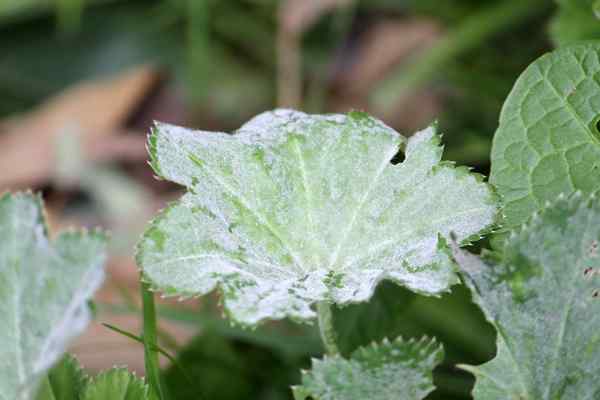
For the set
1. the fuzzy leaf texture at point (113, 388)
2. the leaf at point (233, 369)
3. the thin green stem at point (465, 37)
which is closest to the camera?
the fuzzy leaf texture at point (113, 388)

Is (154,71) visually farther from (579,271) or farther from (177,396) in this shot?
(579,271)

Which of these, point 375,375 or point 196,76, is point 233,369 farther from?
point 196,76

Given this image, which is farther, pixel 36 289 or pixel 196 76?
pixel 196 76

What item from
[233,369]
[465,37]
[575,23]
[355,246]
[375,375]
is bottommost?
[375,375]

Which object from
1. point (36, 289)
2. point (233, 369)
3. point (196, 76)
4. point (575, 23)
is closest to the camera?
point (36, 289)

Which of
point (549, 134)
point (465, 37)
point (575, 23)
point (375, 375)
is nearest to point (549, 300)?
point (375, 375)

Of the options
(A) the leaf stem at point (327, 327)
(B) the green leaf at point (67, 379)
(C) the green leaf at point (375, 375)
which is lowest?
(C) the green leaf at point (375, 375)

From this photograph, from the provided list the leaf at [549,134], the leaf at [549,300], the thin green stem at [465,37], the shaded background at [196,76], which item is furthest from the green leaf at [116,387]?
the thin green stem at [465,37]

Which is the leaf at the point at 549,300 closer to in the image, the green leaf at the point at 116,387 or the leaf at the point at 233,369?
the green leaf at the point at 116,387
